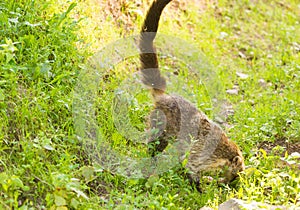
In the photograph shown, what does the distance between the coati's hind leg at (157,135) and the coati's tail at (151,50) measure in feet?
0.79

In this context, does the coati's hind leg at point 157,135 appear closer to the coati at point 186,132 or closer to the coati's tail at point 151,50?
the coati at point 186,132

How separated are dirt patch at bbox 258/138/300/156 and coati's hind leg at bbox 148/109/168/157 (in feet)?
3.41

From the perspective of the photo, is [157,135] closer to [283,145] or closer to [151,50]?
[151,50]

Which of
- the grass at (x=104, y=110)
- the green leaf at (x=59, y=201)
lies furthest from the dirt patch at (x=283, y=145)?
the green leaf at (x=59, y=201)

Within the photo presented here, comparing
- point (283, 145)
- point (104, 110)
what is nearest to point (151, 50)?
point (104, 110)

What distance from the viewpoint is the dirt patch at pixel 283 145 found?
4527 mm

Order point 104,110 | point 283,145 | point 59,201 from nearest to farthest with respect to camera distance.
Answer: point 59,201 < point 104,110 < point 283,145

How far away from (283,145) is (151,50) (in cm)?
152

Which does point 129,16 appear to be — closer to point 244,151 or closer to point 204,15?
point 204,15

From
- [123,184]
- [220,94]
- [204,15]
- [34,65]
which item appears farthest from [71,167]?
[204,15]

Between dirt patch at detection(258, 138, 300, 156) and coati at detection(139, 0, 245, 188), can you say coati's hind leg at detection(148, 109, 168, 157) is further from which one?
dirt patch at detection(258, 138, 300, 156)

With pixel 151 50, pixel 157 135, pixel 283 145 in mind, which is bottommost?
pixel 283 145

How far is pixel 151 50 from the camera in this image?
418 cm

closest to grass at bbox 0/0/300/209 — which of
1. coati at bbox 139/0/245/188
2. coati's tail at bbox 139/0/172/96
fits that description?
coati at bbox 139/0/245/188
